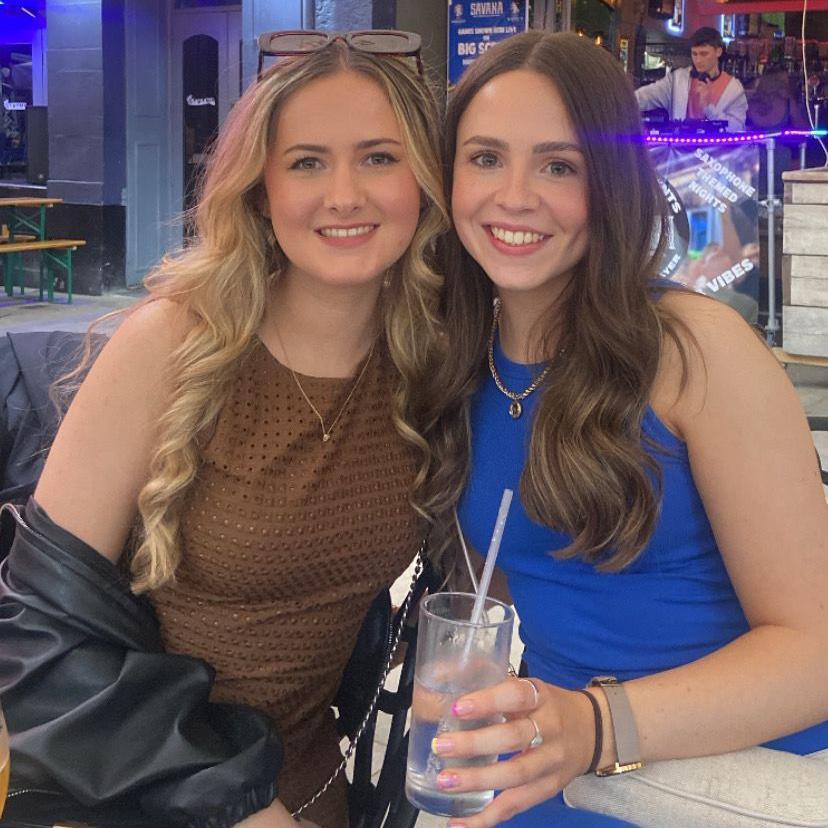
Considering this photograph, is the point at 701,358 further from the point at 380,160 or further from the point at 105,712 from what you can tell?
the point at 105,712

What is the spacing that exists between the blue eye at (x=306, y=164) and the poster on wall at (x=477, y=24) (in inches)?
256

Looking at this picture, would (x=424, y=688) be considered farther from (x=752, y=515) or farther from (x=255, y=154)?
(x=255, y=154)

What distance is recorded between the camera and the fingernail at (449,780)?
123 centimetres

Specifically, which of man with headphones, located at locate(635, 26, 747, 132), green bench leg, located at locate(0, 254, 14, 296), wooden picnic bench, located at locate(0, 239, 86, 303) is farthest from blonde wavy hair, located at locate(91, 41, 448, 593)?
green bench leg, located at locate(0, 254, 14, 296)

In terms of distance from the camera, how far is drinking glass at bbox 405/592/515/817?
4.15 ft

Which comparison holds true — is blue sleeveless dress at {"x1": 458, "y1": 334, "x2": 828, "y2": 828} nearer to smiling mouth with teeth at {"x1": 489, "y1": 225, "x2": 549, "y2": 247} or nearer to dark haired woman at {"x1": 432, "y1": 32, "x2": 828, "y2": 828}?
dark haired woman at {"x1": 432, "y1": 32, "x2": 828, "y2": 828}

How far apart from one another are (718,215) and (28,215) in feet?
22.3

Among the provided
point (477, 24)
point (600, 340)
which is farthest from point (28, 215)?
point (600, 340)

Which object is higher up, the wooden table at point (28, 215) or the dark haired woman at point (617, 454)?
the wooden table at point (28, 215)

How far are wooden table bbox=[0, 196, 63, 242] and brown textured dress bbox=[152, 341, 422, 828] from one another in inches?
348

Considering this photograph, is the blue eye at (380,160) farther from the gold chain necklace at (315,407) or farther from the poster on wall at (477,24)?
the poster on wall at (477,24)

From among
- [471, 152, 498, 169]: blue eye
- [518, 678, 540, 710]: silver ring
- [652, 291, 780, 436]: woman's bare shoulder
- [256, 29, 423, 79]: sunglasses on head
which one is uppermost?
[256, 29, 423, 79]: sunglasses on head

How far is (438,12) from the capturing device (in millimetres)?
8195

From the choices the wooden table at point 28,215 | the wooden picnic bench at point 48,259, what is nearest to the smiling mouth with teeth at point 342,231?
the wooden picnic bench at point 48,259
